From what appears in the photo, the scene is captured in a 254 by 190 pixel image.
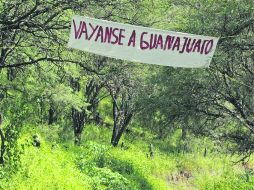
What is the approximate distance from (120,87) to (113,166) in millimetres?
4113

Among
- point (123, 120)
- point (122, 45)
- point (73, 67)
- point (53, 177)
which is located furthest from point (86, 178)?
point (123, 120)

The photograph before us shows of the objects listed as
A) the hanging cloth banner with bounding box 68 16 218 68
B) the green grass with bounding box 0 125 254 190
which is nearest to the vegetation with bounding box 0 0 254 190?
the green grass with bounding box 0 125 254 190

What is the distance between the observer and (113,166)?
19906 mm

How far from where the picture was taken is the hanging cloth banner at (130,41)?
22.9 ft

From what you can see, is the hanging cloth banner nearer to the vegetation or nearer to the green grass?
the vegetation

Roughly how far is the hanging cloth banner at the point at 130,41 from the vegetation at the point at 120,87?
2.40ft

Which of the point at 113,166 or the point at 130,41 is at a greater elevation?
the point at 130,41

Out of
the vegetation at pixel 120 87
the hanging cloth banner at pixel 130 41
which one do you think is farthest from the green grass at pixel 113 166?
the hanging cloth banner at pixel 130 41

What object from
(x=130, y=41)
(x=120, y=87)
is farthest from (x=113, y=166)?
(x=130, y=41)

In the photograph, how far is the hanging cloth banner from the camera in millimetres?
6973

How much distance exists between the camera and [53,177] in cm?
1226

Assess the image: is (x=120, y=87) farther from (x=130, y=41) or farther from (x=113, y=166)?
(x=130, y=41)

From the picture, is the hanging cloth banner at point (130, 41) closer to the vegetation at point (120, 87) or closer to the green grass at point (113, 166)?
the vegetation at point (120, 87)

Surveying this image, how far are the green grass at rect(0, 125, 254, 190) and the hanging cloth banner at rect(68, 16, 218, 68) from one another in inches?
207
